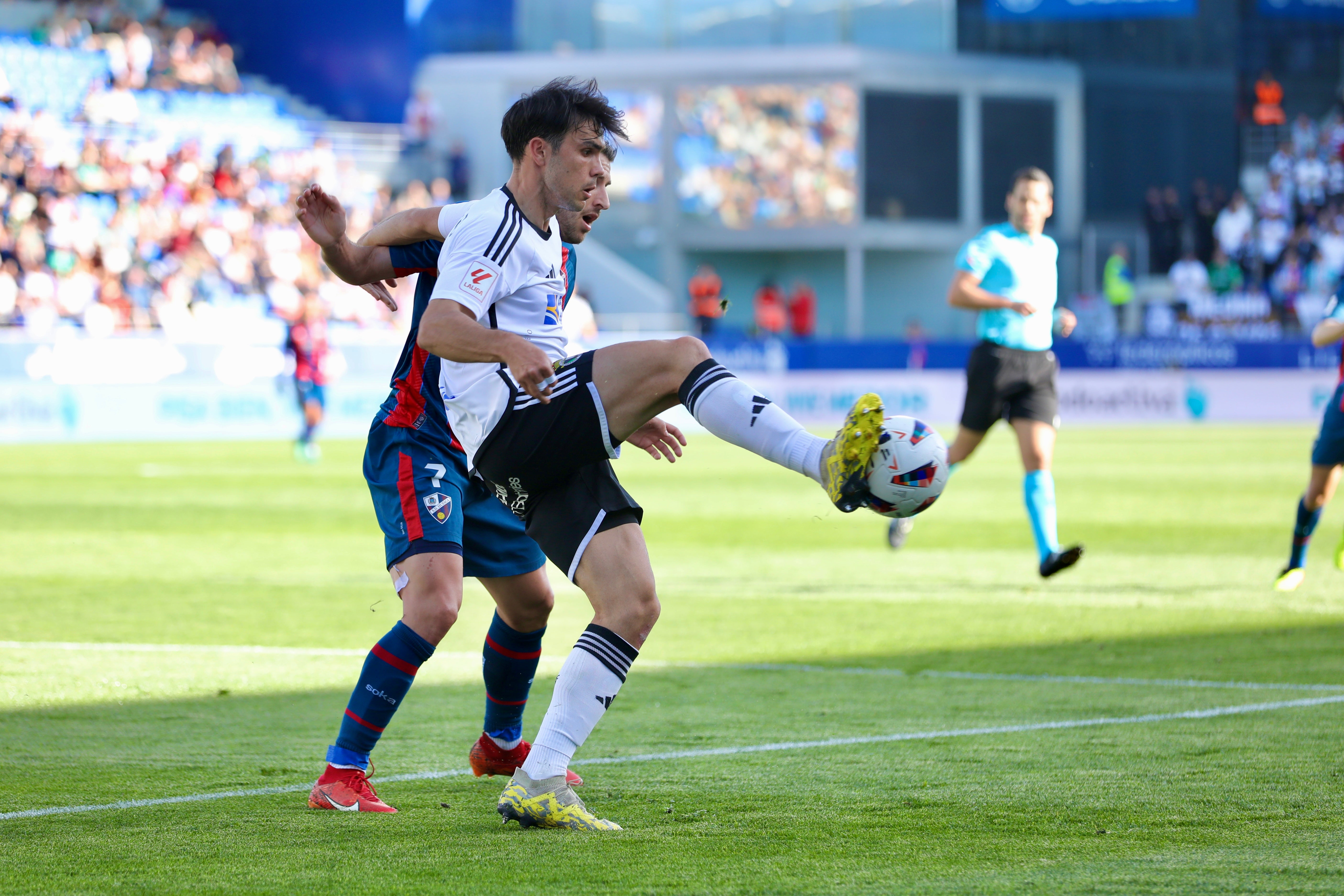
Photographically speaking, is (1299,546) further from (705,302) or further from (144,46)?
(144,46)

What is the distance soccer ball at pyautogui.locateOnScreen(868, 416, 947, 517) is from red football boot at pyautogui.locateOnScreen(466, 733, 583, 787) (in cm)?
175

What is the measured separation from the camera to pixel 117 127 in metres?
30.3

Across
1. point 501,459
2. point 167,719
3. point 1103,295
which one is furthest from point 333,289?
point 501,459

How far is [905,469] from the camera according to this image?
3803mm

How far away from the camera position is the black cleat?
8930mm

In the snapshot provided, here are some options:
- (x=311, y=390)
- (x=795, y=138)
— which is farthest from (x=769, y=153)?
(x=311, y=390)

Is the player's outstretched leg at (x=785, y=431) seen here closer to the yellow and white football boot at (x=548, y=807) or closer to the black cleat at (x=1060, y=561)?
the yellow and white football boot at (x=548, y=807)

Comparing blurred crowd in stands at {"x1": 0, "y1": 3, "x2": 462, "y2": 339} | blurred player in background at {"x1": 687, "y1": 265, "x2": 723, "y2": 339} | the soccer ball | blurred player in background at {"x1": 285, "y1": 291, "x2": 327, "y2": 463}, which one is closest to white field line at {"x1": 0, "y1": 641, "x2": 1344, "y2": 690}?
the soccer ball

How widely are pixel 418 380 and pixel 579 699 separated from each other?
1.16m

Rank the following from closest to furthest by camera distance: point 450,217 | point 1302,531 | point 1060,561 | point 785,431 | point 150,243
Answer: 1. point 785,431
2. point 450,217
3. point 1060,561
4. point 1302,531
5. point 150,243

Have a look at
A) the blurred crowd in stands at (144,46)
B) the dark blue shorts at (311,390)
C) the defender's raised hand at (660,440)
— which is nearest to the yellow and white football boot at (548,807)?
the defender's raised hand at (660,440)

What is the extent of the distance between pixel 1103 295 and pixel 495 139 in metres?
15.0

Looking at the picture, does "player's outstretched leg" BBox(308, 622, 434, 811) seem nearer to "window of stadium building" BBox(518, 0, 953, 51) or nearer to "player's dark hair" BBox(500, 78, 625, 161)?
"player's dark hair" BBox(500, 78, 625, 161)

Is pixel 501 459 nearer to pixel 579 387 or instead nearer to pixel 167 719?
pixel 579 387
